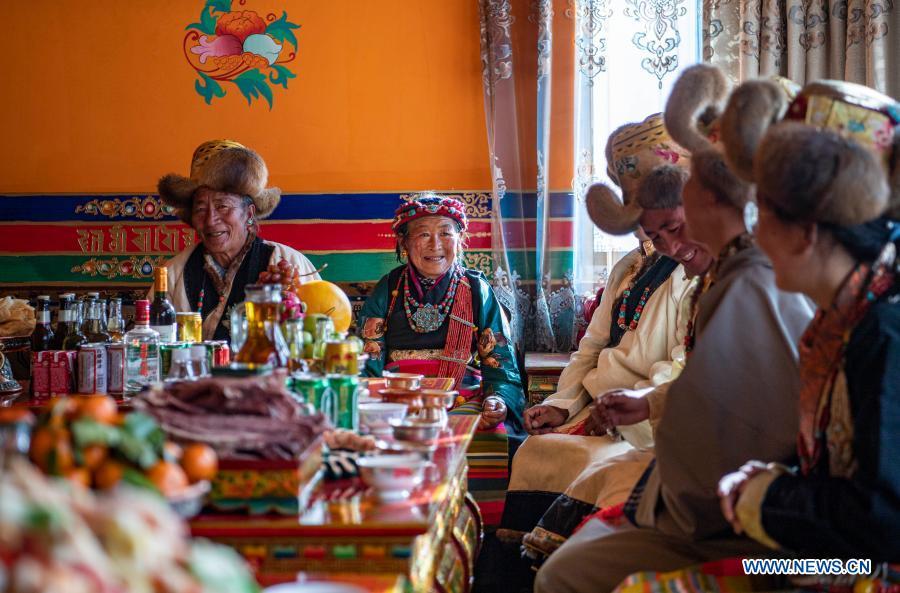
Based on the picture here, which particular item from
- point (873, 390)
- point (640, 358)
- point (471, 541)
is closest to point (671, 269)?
point (640, 358)

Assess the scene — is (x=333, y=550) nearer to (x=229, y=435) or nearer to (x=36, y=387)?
(x=229, y=435)

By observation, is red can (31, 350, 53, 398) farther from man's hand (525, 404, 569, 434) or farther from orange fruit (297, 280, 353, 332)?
man's hand (525, 404, 569, 434)

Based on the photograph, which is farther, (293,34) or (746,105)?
(293,34)

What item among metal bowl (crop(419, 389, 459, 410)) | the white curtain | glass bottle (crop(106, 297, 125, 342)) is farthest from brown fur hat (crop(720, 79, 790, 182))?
the white curtain

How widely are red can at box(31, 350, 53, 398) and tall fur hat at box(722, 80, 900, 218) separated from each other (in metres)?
2.09

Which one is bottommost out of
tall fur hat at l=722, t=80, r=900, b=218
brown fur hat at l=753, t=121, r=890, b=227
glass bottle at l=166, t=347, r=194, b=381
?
glass bottle at l=166, t=347, r=194, b=381

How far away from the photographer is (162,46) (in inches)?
209

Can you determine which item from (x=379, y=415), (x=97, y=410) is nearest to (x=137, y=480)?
(x=97, y=410)

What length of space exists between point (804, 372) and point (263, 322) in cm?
128

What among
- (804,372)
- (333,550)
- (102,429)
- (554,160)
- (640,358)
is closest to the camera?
(102,429)

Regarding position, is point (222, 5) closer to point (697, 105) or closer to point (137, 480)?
point (697, 105)

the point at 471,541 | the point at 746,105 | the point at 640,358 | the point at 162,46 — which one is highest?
the point at 162,46

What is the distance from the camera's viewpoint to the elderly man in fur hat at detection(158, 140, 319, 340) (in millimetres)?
4238

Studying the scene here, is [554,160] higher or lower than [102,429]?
higher
